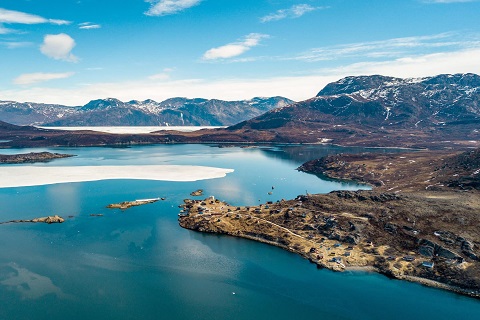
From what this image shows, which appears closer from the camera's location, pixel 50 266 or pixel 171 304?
pixel 171 304

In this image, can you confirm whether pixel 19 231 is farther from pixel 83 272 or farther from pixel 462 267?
pixel 462 267

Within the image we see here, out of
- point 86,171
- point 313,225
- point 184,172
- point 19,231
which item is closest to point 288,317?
point 313,225

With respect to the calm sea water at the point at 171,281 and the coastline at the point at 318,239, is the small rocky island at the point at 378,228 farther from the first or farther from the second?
the calm sea water at the point at 171,281

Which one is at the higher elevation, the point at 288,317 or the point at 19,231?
the point at 19,231

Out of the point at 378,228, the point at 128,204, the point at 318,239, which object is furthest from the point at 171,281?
the point at 128,204

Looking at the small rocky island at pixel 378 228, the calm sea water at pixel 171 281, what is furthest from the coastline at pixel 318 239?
the calm sea water at pixel 171 281

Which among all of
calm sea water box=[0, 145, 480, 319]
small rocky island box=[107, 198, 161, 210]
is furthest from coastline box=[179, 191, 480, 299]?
small rocky island box=[107, 198, 161, 210]

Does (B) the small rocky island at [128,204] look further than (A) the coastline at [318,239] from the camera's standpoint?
Yes

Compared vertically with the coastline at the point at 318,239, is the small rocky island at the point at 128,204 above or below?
above

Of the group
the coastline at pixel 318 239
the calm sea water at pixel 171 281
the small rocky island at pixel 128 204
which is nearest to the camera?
the calm sea water at pixel 171 281
